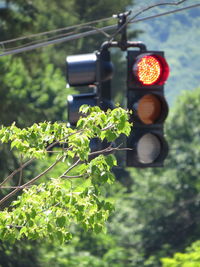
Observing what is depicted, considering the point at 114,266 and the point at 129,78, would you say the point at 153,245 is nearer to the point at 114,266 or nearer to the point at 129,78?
the point at 114,266

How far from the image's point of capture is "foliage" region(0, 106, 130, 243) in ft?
24.5

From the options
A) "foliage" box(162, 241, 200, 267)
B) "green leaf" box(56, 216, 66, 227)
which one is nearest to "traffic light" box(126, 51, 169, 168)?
"green leaf" box(56, 216, 66, 227)

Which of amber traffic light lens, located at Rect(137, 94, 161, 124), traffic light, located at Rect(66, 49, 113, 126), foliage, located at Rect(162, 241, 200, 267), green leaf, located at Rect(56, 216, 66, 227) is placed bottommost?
foliage, located at Rect(162, 241, 200, 267)

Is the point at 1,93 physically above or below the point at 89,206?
above

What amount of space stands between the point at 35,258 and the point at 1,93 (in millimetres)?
4890

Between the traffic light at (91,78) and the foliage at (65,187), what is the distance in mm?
837

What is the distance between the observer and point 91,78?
28.5 ft

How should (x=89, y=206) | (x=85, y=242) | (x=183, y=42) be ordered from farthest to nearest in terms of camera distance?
(x=183, y=42) < (x=85, y=242) < (x=89, y=206)

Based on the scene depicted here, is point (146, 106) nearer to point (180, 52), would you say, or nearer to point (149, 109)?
point (149, 109)

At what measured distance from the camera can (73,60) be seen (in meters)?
8.76

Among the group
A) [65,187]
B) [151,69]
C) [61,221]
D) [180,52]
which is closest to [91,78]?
[151,69]

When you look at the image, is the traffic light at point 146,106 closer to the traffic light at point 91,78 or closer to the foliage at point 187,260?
the traffic light at point 91,78

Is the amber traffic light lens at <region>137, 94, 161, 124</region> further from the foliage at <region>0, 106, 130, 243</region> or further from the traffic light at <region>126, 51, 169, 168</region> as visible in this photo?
the foliage at <region>0, 106, 130, 243</region>

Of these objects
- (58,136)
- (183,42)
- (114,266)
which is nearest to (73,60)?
(58,136)
